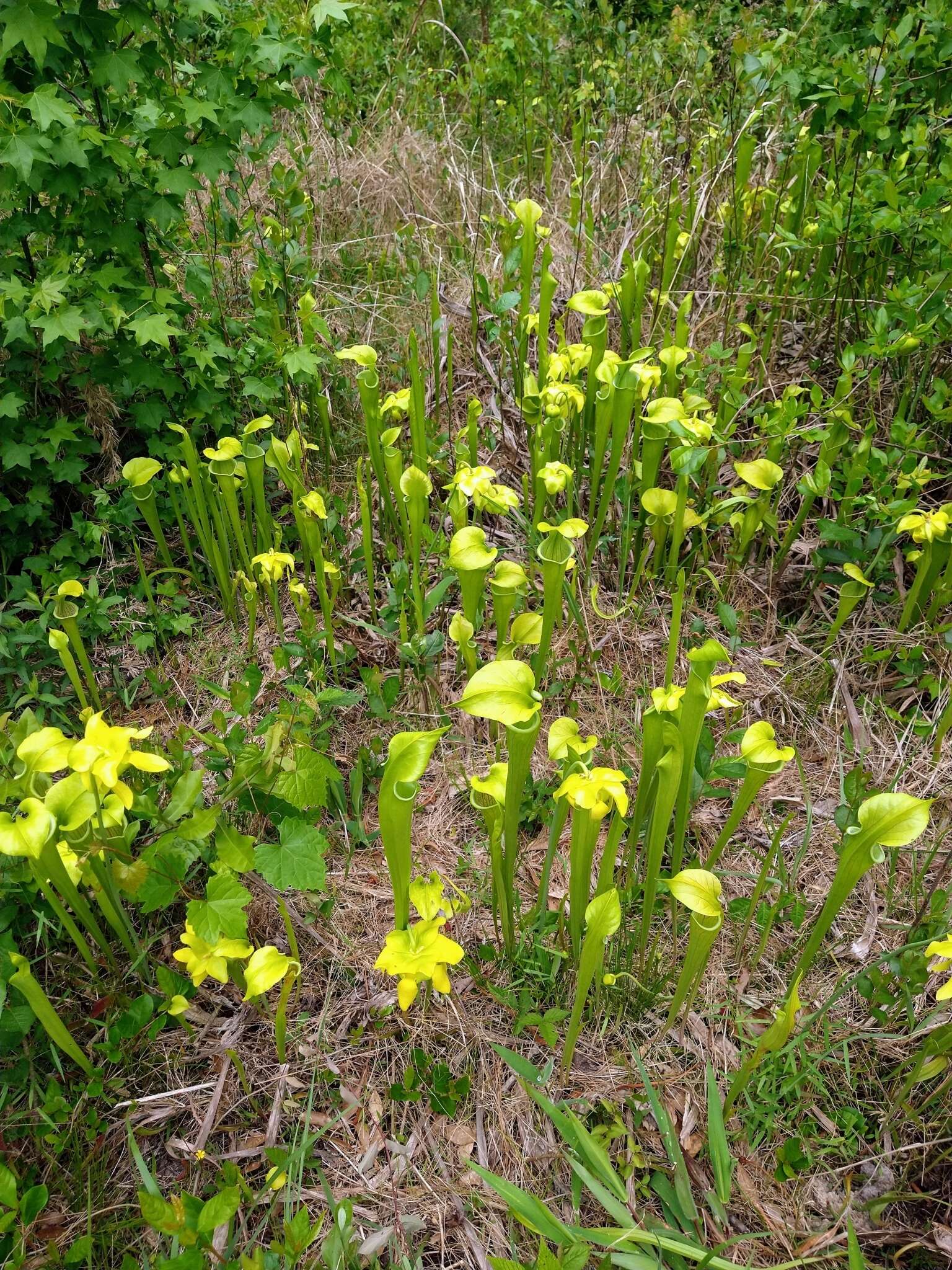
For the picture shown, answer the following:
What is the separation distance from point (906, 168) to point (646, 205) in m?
0.86

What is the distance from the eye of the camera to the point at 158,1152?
4.25 feet

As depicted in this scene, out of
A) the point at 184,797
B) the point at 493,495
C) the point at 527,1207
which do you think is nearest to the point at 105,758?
the point at 184,797

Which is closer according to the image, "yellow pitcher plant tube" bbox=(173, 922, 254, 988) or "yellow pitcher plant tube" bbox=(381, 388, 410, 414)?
"yellow pitcher plant tube" bbox=(173, 922, 254, 988)

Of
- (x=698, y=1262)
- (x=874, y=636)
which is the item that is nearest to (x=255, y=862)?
(x=698, y=1262)

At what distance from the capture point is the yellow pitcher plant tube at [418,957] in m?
1.20

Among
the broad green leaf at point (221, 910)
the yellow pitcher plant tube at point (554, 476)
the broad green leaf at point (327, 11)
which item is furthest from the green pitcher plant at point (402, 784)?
the broad green leaf at point (327, 11)

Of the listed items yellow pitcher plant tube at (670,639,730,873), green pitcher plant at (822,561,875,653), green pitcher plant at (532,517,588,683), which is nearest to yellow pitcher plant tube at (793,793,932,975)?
yellow pitcher plant tube at (670,639,730,873)

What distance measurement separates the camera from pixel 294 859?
1391 millimetres

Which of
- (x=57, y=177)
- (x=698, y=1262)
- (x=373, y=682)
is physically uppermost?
(x=57, y=177)

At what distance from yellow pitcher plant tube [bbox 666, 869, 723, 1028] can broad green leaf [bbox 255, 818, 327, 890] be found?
57cm

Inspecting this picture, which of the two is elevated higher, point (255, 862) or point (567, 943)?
point (255, 862)

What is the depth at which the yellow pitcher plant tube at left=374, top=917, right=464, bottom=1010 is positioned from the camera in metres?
1.20

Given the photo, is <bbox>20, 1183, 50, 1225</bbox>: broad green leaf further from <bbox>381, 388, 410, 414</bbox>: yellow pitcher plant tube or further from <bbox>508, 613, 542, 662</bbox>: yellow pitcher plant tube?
<bbox>381, 388, 410, 414</bbox>: yellow pitcher plant tube

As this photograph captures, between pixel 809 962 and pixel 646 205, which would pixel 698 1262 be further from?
pixel 646 205
